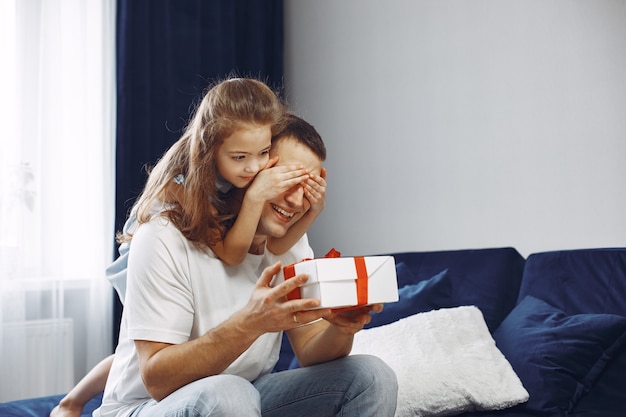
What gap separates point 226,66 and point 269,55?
0.31 metres

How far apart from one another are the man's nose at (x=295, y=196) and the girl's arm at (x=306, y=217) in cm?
2

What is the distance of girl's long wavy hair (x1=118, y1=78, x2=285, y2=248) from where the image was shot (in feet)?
4.54

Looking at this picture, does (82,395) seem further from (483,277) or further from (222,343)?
(483,277)

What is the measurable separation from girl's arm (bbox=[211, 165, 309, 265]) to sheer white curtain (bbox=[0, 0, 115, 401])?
1.85 m

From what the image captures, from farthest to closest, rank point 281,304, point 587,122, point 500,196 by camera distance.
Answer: point 500,196
point 587,122
point 281,304

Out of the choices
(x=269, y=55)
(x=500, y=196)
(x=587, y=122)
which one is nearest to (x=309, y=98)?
(x=269, y=55)

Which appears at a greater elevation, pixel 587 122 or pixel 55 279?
pixel 587 122

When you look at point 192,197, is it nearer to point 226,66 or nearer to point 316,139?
point 316,139

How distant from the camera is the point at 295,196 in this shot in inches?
58.3

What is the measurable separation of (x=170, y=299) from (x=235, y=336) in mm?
166

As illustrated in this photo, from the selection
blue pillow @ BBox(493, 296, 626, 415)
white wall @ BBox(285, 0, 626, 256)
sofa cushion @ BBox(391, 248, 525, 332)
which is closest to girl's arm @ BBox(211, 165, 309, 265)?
blue pillow @ BBox(493, 296, 626, 415)

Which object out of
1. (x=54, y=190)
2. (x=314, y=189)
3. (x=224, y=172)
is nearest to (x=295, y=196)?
(x=314, y=189)

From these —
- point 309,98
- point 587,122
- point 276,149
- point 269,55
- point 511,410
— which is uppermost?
point 269,55

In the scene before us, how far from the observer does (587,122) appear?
231 cm
